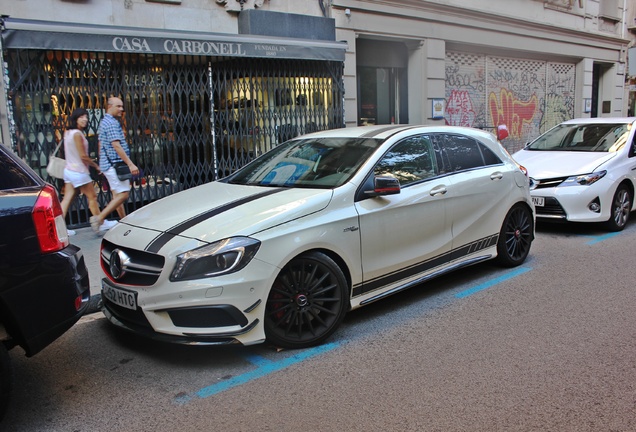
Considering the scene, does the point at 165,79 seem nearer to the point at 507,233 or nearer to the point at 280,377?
the point at 507,233

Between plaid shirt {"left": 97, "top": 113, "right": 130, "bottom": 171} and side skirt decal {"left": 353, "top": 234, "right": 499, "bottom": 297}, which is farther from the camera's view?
plaid shirt {"left": 97, "top": 113, "right": 130, "bottom": 171}

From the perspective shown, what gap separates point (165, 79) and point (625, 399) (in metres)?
8.09

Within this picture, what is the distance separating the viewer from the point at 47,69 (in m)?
8.27

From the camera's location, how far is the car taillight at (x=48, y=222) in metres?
3.24

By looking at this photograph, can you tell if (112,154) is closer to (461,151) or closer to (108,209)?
(108,209)

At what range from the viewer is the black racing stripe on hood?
3.95 metres

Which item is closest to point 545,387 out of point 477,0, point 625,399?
point 625,399

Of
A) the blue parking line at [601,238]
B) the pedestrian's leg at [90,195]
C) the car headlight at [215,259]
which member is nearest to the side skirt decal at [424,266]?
the car headlight at [215,259]

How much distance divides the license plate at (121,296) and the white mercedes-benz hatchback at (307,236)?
0.04 ft

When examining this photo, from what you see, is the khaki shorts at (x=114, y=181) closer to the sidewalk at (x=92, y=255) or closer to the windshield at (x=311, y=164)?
the sidewalk at (x=92, y=255)

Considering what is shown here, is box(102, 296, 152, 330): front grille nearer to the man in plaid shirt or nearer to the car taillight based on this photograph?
the car taillight

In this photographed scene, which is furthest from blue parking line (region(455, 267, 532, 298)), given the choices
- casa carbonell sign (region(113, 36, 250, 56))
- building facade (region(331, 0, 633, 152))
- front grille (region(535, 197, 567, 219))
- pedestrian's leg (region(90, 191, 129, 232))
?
building facade (region(331, 0, 633, 152))

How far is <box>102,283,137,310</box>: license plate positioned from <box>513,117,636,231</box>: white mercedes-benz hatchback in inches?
241

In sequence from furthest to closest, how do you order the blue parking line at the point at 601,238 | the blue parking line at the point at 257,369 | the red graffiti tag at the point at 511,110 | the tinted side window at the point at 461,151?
the red graffiti tag at the point at 511,110, the blue parking line at the point at 601,238, the tinted side window at the point at 461,151, the blue parking line at the point at 257,369
